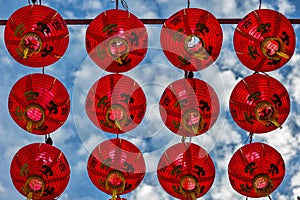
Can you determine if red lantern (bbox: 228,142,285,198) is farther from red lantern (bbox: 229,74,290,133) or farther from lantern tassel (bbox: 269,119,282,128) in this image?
lantern tassel (bbox: 269,119,282,128)

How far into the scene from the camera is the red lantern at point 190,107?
4559mm

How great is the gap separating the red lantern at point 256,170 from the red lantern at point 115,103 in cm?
115

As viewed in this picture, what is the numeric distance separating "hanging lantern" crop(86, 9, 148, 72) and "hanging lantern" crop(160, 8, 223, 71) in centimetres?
26

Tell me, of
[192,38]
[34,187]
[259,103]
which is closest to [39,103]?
[34,187]

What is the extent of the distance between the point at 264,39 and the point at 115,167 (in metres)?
1.89

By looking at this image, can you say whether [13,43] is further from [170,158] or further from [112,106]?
[170,158]

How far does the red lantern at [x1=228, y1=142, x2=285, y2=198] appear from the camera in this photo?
4770 mm

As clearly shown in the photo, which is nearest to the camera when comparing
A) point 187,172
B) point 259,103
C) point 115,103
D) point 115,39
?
point 115,39

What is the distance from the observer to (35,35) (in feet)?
14.5

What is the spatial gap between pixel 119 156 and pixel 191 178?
746 millimetres

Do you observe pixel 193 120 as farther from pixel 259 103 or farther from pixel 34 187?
pixel 34 187

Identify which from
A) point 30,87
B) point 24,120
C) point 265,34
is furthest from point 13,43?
point 265,34

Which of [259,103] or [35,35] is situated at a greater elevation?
[35,35]

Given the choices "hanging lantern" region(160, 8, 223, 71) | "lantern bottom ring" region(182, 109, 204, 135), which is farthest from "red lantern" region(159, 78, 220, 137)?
"hanging lantern" region(160, 8, 223, 71)
